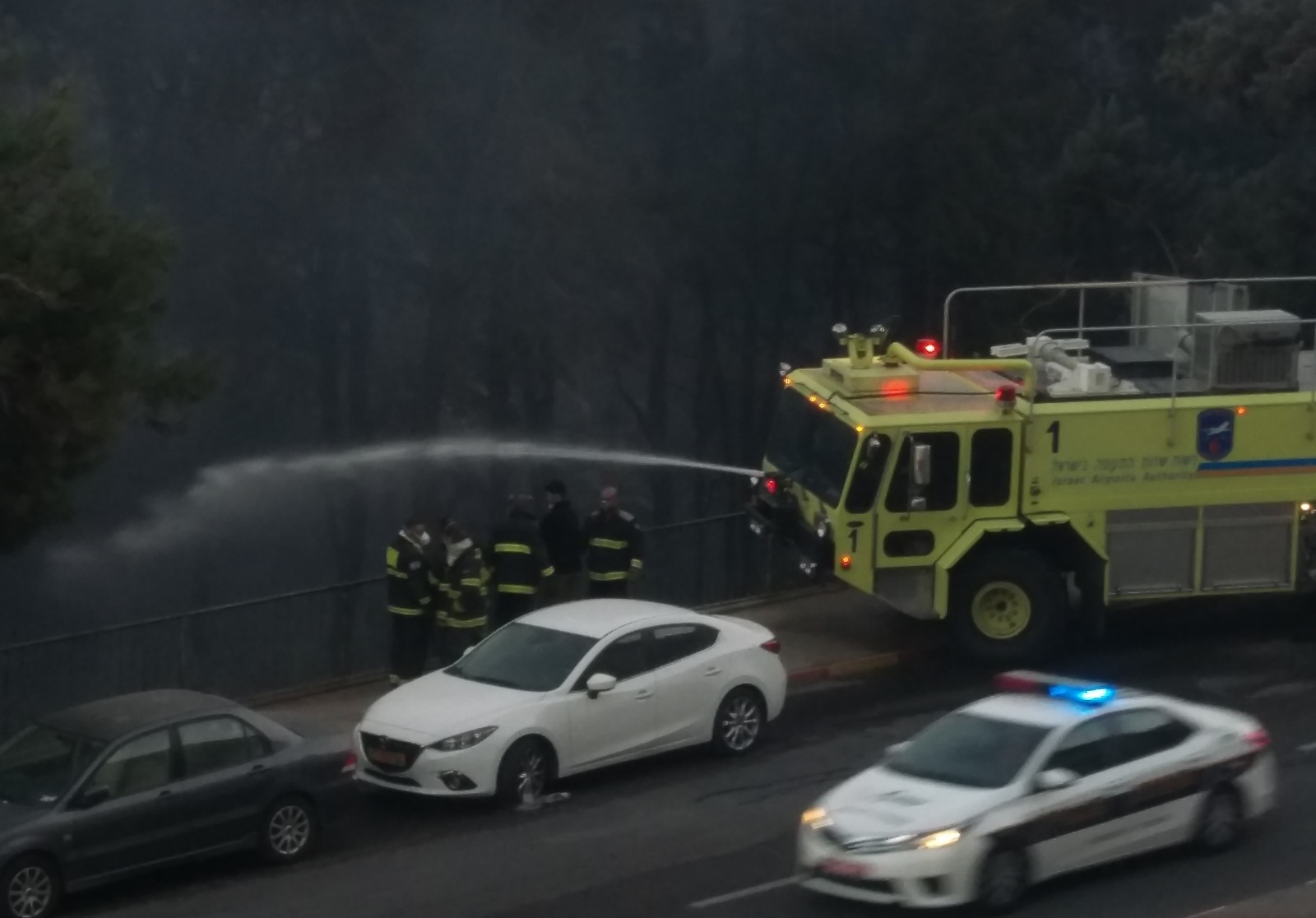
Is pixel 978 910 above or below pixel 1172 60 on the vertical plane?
below

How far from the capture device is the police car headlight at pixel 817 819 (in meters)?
11.1

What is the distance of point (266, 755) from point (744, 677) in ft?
12.5

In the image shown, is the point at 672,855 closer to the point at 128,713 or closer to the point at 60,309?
the point at 128,713

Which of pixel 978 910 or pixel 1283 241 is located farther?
pixel 1283 241

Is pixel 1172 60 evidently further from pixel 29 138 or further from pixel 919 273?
pixel 29 138

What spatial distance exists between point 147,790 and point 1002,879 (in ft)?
17.0

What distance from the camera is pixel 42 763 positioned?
11.8m

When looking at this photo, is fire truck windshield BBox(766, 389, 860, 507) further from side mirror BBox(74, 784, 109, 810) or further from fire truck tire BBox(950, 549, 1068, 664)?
side mirror BBox(74, 784, 109, 810)

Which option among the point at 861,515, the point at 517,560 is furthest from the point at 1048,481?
the point at 517,560

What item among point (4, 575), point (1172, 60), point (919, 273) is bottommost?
point (4, 575)

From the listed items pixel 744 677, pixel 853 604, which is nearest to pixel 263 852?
pixel 744 677

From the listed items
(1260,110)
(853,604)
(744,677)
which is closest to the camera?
(744,677)

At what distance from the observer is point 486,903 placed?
458 inches

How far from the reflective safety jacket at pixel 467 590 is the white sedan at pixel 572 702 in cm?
140
